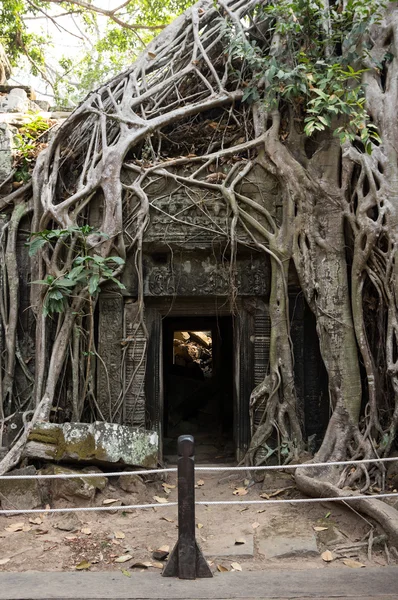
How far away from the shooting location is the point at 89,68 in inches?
402

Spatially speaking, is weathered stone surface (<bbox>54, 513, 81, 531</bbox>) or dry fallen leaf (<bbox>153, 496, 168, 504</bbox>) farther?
dry fallen leaf (<bbox>153, 496, 168, 504</bbox>)

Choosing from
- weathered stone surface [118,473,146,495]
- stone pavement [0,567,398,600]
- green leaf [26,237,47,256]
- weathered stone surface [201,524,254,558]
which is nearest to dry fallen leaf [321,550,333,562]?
stone pavement [0,567,398,600]

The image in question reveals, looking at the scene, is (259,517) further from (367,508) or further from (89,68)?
(89,68)

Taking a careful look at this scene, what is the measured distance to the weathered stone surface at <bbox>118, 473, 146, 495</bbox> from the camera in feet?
14.4

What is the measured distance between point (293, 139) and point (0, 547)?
395 centimetres

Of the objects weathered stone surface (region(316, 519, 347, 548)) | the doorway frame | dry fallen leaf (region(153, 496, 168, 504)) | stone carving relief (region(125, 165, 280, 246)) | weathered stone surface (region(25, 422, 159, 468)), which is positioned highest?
stone carving relief (region(125, 165, 280, 246))

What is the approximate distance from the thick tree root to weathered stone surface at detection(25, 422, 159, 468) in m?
1.24

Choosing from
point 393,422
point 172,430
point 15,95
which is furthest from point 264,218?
point 15,95

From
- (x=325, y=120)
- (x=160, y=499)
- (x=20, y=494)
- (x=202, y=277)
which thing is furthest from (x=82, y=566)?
(x=325, y=120)

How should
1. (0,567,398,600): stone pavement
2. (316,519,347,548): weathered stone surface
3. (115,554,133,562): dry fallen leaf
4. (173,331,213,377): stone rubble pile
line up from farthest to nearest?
1. (173,331,213,377): stone rubble pile
2. (316,519,347,548): weathered stone surface
3. (115,554,133,562): dry fallen leaf
4. (0,567,398,600): stone pavement

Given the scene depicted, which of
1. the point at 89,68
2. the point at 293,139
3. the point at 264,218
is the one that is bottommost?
the point at 264,218

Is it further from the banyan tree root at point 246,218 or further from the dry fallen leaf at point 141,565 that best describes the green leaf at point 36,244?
the dry fallen leaf at point 141,565

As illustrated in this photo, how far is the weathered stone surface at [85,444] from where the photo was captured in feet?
14.0

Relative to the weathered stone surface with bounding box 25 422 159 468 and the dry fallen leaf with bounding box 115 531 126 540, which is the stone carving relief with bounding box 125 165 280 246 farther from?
the dry fallen leaf with bounding box 115 531 126 540
